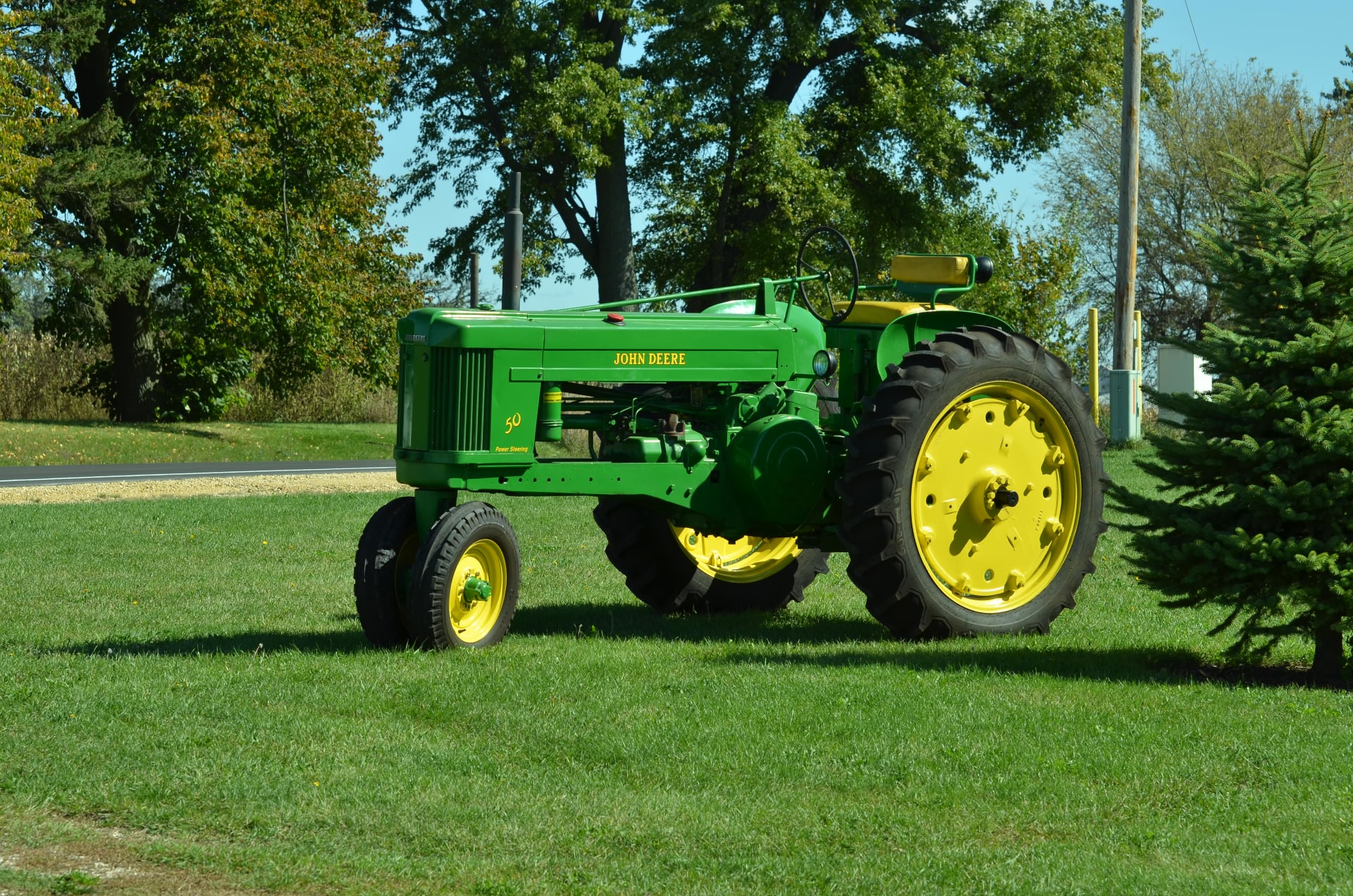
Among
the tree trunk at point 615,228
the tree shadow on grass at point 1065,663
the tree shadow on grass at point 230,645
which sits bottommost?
the tree shadow on grass at point 230,645

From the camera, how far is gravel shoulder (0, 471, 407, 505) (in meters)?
19.5

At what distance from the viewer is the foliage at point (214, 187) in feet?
91.7

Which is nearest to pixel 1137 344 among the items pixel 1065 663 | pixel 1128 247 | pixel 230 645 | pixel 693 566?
pixel 1128 247

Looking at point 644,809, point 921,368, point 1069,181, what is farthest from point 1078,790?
point 1069,181

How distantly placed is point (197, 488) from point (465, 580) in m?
13.7

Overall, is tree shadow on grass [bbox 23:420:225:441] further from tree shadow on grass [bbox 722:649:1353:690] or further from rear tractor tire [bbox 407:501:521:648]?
tree shadow on grass [bbox 722:649:1353:690]

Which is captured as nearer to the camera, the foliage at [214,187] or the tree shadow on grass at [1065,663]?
the tree shadow on grass at [1065,663]

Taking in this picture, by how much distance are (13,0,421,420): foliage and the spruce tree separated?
22859 mm

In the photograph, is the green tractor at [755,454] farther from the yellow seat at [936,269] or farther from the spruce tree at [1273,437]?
the spruce tree at [1273,437]

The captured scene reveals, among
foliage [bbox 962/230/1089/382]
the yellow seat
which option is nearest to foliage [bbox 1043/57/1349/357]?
foliage [bbox 962/230/1089/382]

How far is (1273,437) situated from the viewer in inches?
304

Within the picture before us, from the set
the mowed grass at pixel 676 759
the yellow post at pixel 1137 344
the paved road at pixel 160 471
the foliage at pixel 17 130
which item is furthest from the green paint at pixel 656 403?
the foliage at pixel 17 130

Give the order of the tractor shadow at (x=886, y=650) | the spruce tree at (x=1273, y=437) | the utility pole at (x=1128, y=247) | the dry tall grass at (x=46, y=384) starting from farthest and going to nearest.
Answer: the dry tall grass at (x=46, y=384) < the utility pole at (x=1128, y=247) < the tractor shadow at (x=886, y=650) < the spruce tree at (x=1273, y=437)

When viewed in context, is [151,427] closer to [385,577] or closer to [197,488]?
[197,488]
